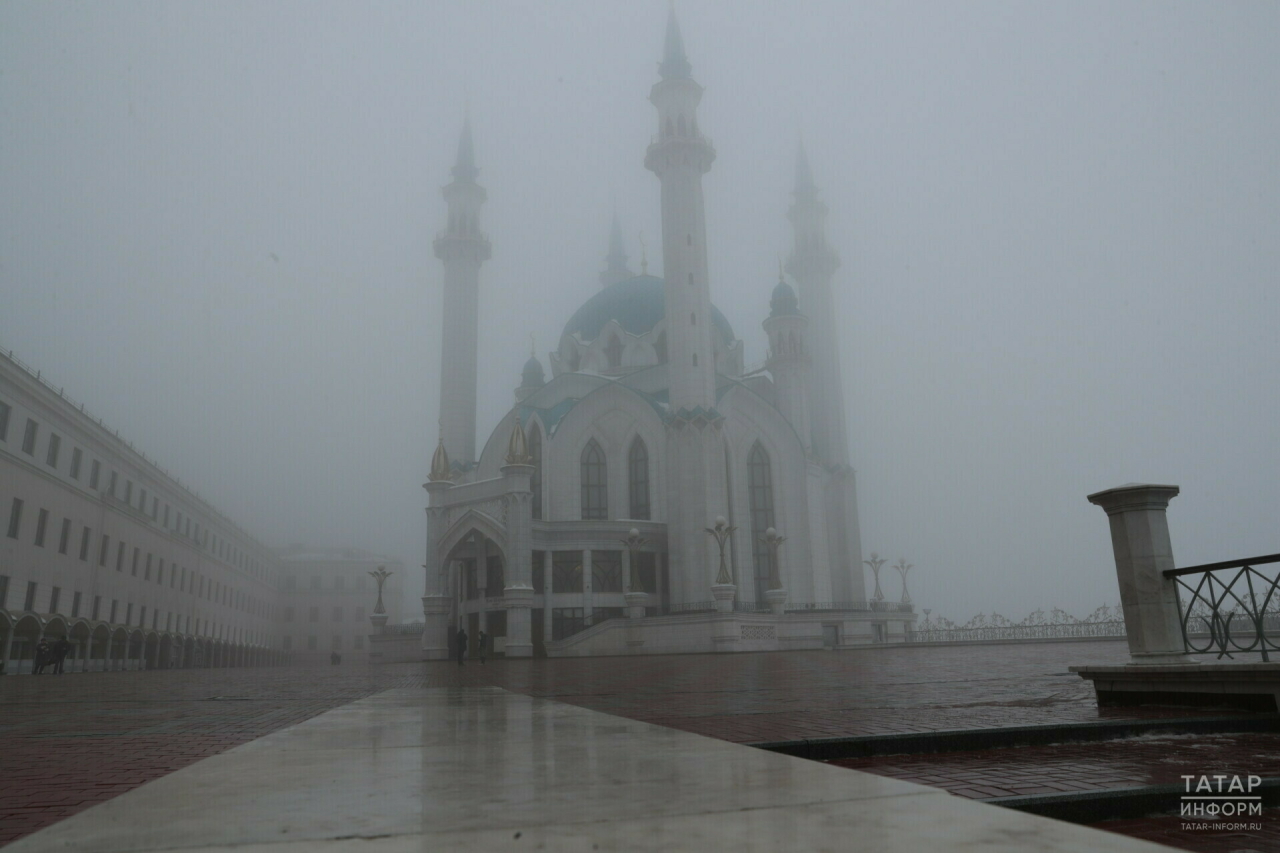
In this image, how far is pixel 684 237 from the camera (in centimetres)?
4184

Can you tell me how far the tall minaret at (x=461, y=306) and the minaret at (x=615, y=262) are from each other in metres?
20.0

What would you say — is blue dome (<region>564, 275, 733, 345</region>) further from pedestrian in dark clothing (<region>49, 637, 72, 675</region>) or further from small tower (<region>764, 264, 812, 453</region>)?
pedestrian in dark clothing (<region>49, 637, 72, 675</region>)

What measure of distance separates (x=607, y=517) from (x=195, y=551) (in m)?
26.7

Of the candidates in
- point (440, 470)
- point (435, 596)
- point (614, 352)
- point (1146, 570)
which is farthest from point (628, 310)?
point (1146, 570)

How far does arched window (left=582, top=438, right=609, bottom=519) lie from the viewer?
145 feet

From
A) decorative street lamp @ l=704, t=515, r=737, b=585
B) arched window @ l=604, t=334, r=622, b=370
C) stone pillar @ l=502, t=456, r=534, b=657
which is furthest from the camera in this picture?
arched window @ l=604, t=334, r=622, b=370

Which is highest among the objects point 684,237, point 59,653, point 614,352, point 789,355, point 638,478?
point 684,237

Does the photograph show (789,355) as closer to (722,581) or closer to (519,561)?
(722,581)

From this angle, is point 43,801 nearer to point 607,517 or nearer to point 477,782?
point 477,782

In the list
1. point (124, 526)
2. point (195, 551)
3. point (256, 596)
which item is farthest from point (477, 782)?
point (256, 596)

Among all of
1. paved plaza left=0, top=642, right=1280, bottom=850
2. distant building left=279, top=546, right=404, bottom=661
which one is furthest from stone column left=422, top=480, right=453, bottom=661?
distant building left=279, top=546, right=404, bottom=661

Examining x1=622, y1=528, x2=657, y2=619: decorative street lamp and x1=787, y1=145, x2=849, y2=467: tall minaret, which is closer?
x1=622, y1=528, x2=657, y2=619: decorative street lamp

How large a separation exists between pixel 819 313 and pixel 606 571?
2154 centimetres

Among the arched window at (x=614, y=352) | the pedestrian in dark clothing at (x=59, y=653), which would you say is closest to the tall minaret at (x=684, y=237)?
the arched window at (x=614, y=352)
